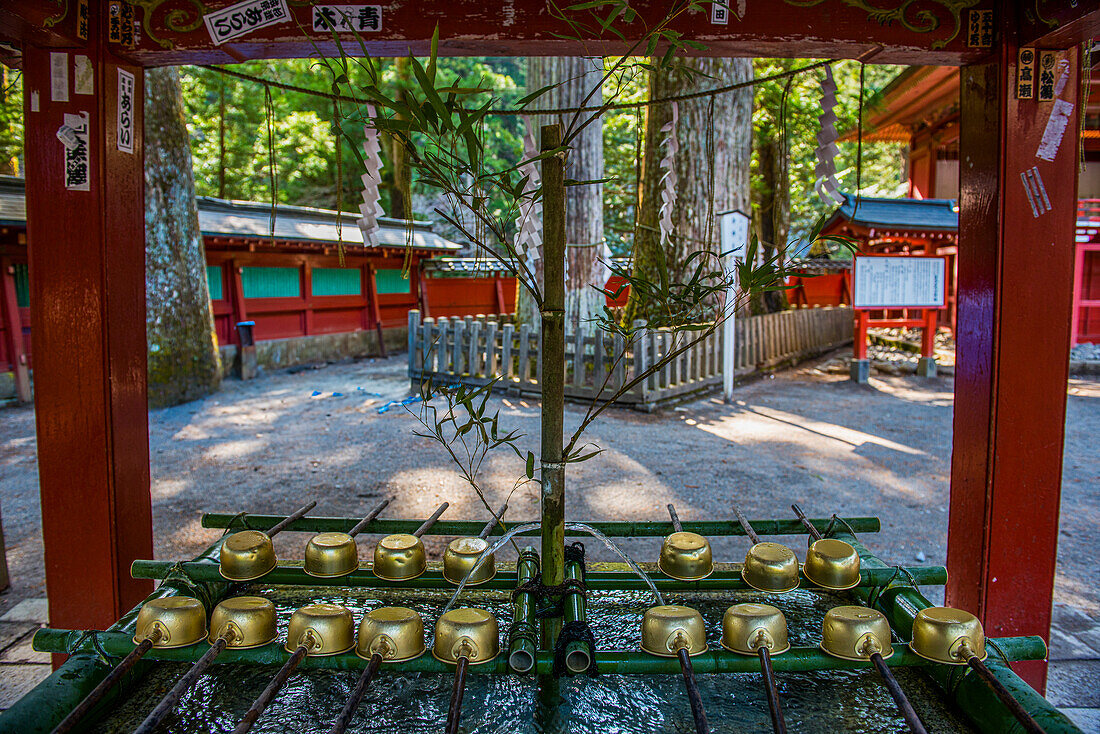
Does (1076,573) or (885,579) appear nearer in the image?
(885,579)

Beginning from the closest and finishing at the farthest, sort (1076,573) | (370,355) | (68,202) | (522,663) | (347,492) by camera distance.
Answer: (522,663) → (68,202) → (1076,573) → (347,492) → (370,355)

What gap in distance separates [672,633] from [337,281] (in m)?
14.4

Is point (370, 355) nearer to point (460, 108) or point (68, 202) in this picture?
point (68, 202)

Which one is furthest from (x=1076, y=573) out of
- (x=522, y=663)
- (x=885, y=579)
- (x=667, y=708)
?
(x=522, y=663)

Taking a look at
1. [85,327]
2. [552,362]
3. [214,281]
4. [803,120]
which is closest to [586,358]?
[85,327]

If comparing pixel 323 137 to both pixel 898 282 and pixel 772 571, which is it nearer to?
pixel 898 282

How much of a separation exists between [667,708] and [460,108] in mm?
1580

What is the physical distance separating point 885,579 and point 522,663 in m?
1.24

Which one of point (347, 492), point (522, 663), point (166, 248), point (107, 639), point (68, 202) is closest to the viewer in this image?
point (522, 663)

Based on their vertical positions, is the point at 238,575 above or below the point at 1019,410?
below

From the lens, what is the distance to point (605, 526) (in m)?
2.41

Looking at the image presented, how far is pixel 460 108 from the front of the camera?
1.41 metres

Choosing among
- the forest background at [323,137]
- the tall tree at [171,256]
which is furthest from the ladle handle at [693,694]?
the forest background at [323,137]

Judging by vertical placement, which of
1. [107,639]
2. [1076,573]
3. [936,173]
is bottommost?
[1076,573]
